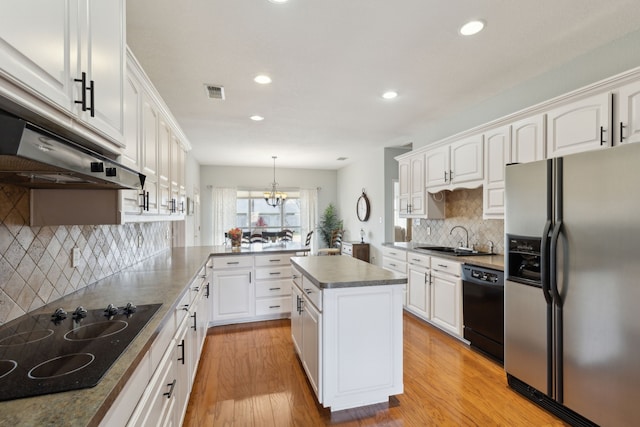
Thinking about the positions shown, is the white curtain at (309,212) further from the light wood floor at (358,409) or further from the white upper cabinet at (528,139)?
the white upper cabinet at (528,139)

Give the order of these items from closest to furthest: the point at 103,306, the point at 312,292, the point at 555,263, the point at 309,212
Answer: the point at 103,306 < the point at 555,263 < the point at 312,292 < the point at 309,212

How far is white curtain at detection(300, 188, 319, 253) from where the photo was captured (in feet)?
27.2

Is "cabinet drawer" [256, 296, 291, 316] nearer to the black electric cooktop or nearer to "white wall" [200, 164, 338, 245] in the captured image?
the black electric cooktop

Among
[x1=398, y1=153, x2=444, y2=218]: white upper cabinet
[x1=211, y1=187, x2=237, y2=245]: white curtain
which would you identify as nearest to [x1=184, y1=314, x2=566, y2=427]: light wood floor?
[x1=398, y1=153, x2=444, y2=218]: white upper cabinet

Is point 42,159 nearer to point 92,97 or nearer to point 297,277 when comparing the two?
point 92,97

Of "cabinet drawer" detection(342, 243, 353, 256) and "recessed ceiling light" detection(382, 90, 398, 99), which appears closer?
"recessed ceiling light" detection(382, 90, 398, 99)

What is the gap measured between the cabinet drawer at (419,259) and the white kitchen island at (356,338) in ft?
5.28

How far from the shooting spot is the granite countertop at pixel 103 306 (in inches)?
27.3

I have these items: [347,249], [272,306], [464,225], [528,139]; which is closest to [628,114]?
[528,139]

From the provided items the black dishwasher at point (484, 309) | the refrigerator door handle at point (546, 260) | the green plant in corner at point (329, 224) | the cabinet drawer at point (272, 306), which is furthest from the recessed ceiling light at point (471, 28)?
the green plant in corner at point (329, 224)

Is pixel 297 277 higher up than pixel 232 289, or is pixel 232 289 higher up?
pixel 297 277

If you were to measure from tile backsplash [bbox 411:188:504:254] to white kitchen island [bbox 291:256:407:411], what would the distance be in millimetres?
1915

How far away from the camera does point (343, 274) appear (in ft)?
7.27

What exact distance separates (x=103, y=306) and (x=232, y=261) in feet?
7.06
